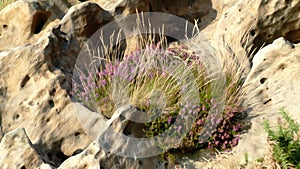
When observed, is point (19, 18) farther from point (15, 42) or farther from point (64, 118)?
point (64, 118)

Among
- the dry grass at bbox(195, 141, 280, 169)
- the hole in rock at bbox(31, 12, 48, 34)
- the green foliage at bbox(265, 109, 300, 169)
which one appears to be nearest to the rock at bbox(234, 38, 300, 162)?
the dry grass at bbox(195, 141, 280, 169)

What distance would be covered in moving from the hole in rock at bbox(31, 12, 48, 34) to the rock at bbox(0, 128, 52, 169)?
2.57 meters

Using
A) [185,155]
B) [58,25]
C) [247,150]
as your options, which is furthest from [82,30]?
[247,150]

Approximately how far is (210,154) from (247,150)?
0.44 m

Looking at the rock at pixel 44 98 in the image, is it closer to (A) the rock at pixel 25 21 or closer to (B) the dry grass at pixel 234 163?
(A) the rock at pixel 25 21

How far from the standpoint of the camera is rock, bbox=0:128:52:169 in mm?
5367

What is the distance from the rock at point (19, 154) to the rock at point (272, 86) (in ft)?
7.71

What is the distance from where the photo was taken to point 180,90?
622 centimetres

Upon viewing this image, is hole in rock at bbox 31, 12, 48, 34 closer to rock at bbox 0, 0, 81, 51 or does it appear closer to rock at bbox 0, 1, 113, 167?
rock at bbox 0, 0, 81, 51

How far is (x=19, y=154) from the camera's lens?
5.38 meters

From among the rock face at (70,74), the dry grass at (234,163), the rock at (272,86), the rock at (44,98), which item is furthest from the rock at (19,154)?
the rock at (272,86)

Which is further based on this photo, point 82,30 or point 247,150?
point 82,30

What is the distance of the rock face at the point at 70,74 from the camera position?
5.48 m

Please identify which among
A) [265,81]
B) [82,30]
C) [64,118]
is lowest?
[265,81]
